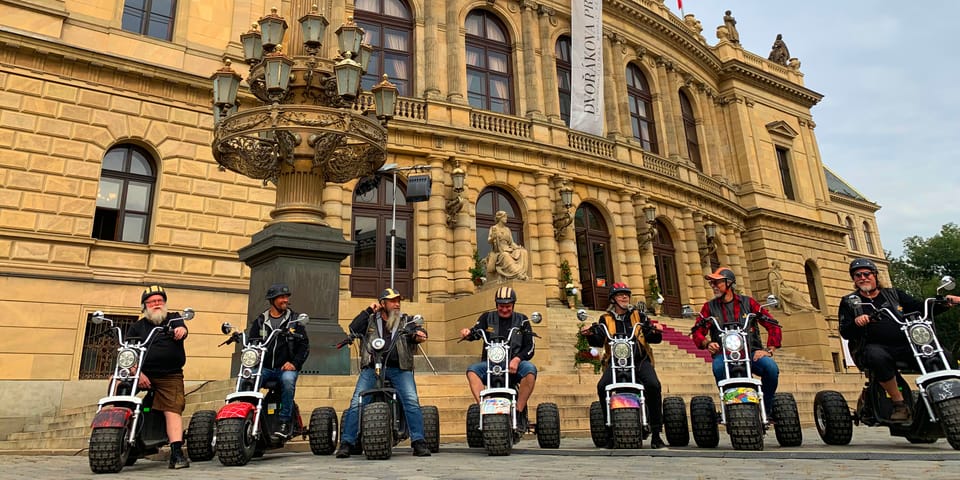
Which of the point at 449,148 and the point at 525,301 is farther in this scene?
the point at 449,148

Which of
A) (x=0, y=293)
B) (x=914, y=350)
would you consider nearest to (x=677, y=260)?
(x=914, y=350)

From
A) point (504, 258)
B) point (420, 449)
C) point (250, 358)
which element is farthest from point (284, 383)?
point (504, 258)

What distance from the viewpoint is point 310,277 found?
9.91 metres

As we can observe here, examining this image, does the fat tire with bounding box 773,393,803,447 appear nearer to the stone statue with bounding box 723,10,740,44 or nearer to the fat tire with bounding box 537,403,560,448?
the fat tire with bounding box 537,403,560,448

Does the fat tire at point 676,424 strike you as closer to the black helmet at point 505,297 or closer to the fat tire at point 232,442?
the black helmet at point 505,297

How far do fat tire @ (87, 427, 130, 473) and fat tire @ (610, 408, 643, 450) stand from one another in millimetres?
4685

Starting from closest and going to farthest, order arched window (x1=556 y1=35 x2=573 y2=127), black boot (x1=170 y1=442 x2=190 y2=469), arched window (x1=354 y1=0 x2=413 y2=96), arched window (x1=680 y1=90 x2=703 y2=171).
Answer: black boot (x1=170 y1=442 x2=190 y2=469) < arched window (x1=354 y1=0 x2=413 y2=96) < arched window (x1=556 y1=35 x2=573 y2=127) < arched window (x1=680 y1=90 x2=703 y2=171)

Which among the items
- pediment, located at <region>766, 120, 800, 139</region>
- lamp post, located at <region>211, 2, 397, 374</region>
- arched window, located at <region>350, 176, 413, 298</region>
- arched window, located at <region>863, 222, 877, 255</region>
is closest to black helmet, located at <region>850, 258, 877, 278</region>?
lamp post, located at <region>211, 2, 397, 374</region>

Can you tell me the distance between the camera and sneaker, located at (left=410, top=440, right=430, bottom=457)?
6.27 m

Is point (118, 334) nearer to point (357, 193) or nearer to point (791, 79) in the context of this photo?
point (357, 193)

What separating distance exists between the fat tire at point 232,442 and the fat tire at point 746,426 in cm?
466

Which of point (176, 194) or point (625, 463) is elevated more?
point (176, 194)

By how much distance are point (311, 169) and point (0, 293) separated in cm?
846

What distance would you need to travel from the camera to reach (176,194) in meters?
16.0
